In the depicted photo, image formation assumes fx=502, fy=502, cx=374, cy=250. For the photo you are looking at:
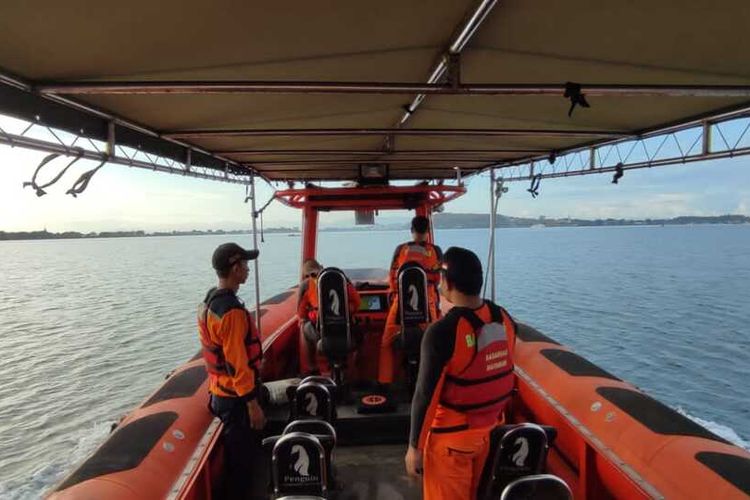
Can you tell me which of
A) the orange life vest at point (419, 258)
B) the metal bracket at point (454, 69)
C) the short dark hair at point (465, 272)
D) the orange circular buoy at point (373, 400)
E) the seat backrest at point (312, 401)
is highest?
the metal bracket at point (454, 69)

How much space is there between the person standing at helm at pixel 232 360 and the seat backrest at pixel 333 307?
1.24m

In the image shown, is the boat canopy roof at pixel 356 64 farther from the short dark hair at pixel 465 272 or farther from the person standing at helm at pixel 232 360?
the person standing at helm at pixel 232 360

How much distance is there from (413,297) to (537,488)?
208 cm

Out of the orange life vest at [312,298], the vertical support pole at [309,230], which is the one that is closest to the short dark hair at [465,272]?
the orange life vest at [312,298]

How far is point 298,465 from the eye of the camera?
82.3 inches

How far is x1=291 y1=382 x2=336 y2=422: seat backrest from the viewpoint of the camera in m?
2.87

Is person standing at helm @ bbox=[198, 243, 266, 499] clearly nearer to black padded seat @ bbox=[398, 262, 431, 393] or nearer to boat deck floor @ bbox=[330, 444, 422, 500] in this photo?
boat deck floor @ bbox=[330, 444, 422, 500]

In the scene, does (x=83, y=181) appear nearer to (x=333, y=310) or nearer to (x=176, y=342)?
(x=333, y=310)

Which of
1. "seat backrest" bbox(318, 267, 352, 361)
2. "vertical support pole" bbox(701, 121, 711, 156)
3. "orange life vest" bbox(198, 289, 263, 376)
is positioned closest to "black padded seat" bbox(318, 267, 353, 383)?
"seat backrest" bbox(318, 267, 352, 361)

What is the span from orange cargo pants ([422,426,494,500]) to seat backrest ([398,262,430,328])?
5.99ft

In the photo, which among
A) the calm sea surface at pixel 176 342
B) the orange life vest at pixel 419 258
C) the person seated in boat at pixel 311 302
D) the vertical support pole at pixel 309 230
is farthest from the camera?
the calm sea surface at pixel 176 342

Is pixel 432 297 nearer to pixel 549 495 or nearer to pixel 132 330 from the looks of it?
pixel 549 495

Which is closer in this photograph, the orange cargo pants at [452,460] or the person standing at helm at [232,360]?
the orange cargo pants at [452,460]

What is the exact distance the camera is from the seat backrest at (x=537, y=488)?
1.75 meters
